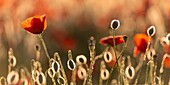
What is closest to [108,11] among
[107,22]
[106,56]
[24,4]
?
[107,22]

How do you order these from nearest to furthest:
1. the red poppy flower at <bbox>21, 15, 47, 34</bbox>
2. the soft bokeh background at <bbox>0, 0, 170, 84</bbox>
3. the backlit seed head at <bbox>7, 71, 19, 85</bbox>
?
the red poppy flower at <bbox>21, 15, 47, 34</bbox>
the backlit seed head at <bbox>7, 71, 19, 85</bbox>
the soft bokeh background at <bbox>0, 0, 170, 84</bbox>

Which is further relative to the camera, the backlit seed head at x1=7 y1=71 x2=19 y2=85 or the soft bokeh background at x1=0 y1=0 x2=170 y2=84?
the soft bokeh background at x1=0 y1=0 x2=170 y2=84

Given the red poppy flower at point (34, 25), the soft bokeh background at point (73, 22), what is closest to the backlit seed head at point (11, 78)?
the red poppy flower at point (34, 25)

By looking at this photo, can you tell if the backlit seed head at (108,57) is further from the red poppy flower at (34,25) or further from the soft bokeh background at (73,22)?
the soft bokeh background at (73,22)

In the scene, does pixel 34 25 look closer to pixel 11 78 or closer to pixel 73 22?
pixel 11 78

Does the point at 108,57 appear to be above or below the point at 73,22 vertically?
below

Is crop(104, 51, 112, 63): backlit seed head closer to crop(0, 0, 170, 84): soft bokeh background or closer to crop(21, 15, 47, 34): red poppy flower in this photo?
crop(21, 15, 47, 34): red poppy flower

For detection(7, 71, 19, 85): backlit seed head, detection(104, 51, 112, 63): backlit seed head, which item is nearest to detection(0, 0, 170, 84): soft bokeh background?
detection(7, 71, 19, 85): backlit seed head

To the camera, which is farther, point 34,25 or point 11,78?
point 11,78

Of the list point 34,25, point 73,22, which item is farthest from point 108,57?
point 73,22

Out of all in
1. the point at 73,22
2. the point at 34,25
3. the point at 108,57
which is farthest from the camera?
the point at 73,22
